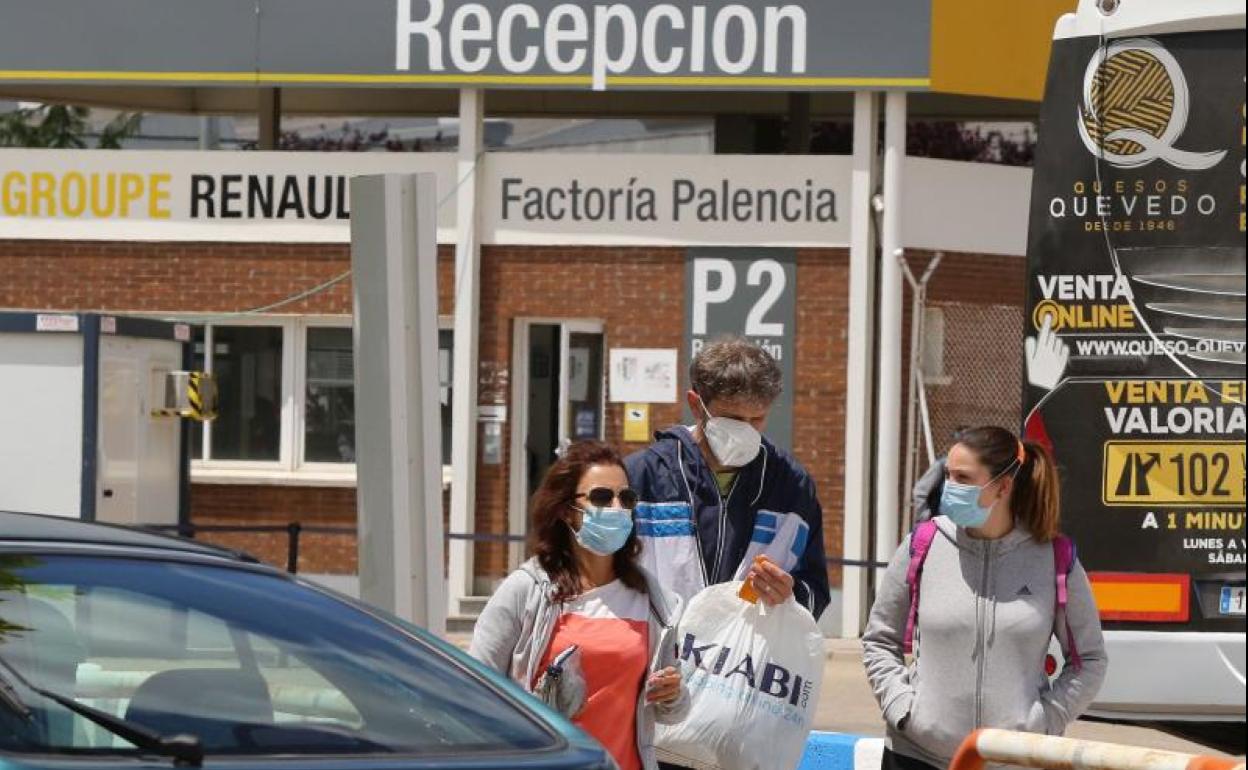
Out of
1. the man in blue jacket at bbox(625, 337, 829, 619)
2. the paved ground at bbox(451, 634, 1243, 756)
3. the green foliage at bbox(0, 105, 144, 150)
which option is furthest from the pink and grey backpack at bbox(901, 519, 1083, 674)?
the green foliage at bbox(0, 105, 144, 150)

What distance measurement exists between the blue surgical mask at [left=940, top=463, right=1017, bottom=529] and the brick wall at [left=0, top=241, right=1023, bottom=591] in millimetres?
12250

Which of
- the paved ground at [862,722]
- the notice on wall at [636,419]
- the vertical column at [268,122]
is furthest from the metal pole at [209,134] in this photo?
the paved ground at [862,722]

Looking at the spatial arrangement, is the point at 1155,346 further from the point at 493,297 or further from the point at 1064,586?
the point at 493,297

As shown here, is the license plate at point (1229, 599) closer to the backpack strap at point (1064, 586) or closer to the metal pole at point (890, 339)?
the backpack strap at point (1064, 586)

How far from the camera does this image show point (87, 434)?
17.1 metres

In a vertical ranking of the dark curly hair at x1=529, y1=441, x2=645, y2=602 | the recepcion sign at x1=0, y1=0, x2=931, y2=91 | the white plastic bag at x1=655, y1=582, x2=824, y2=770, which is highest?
the recepcion sign at x1=0, y1=0, x2=931, y2=91

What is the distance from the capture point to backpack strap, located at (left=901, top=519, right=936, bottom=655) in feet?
20.9

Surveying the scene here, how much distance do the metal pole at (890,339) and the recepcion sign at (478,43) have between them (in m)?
0.40

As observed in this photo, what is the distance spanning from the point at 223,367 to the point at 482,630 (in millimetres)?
14287

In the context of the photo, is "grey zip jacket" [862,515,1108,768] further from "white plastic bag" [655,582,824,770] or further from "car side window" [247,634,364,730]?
"car side window" [247,634,364,730]

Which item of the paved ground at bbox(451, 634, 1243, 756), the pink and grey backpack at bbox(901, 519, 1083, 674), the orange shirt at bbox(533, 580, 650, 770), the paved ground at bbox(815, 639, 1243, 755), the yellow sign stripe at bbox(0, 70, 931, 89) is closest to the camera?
the orange shirt at bbox(533, 580, 650, 770)

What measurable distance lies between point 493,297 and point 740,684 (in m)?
13.0

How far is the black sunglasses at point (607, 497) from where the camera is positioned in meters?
6.02

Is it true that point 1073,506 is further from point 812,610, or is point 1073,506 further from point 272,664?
point 272,664
